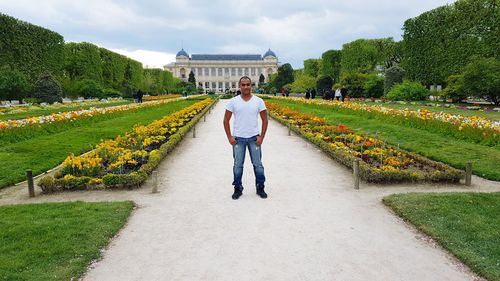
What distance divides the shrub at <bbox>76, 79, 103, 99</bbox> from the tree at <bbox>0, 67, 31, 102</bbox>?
1044 cm

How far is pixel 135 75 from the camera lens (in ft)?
182

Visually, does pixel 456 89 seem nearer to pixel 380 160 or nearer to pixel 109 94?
pixel 380 160

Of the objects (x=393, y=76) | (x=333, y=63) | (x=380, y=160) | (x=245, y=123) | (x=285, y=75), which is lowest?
(x=380, y=160)

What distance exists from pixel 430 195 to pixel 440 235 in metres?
1.57

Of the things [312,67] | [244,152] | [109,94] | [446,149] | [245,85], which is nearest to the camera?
[245,85]

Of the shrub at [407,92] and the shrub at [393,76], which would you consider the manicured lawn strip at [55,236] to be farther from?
the shrub at [393,76]

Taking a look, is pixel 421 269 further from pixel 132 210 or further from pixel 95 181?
pixel 95 181

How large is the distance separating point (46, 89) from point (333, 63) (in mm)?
39384

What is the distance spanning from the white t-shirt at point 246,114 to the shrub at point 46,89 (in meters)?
28.1

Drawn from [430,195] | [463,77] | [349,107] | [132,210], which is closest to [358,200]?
[430,195]

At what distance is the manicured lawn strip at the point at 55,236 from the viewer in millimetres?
3443

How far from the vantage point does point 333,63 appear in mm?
55875

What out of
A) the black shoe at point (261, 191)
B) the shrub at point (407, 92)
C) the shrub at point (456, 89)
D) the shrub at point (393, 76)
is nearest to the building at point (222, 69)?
the shrub at point (393, 76)

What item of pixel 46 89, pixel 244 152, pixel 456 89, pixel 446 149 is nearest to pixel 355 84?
pixel 456 89
